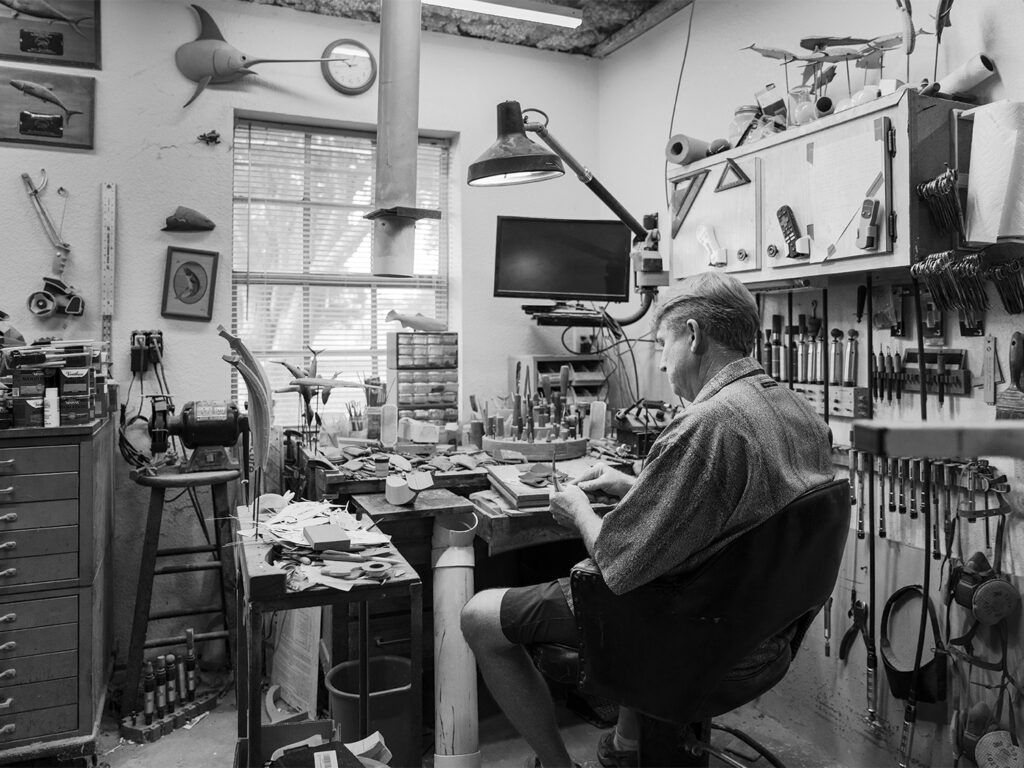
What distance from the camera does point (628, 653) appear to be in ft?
5.63

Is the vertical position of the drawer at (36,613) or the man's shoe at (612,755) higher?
the drawer at (36,613)

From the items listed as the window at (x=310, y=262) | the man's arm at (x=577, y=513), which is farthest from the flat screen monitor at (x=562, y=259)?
the man's arm at (x=577, y=513)

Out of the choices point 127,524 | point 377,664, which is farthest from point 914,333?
point 127,524

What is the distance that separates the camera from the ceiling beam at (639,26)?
3612 millimetres

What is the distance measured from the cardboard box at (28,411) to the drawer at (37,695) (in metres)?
0.85

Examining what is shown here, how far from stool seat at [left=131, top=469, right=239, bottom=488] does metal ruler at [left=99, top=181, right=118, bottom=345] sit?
28.3 inches

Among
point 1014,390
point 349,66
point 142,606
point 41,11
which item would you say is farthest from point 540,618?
point 41,11

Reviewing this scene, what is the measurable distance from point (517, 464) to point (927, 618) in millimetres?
1475

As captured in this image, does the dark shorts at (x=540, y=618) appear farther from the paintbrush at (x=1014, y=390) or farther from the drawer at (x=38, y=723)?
the drawer at (x=38, y=723)

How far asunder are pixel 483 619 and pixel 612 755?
85 cm

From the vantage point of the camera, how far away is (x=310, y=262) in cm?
380

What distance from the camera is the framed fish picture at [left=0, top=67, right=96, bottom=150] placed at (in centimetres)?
313

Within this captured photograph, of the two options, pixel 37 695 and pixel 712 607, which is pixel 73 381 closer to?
pixel 37 695

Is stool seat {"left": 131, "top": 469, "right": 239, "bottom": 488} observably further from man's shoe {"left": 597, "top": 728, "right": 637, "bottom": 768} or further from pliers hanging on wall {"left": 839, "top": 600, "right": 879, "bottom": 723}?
pliers hanging on wall {"left": 839, "top": 600, "right": 879, "bottom": 723}
